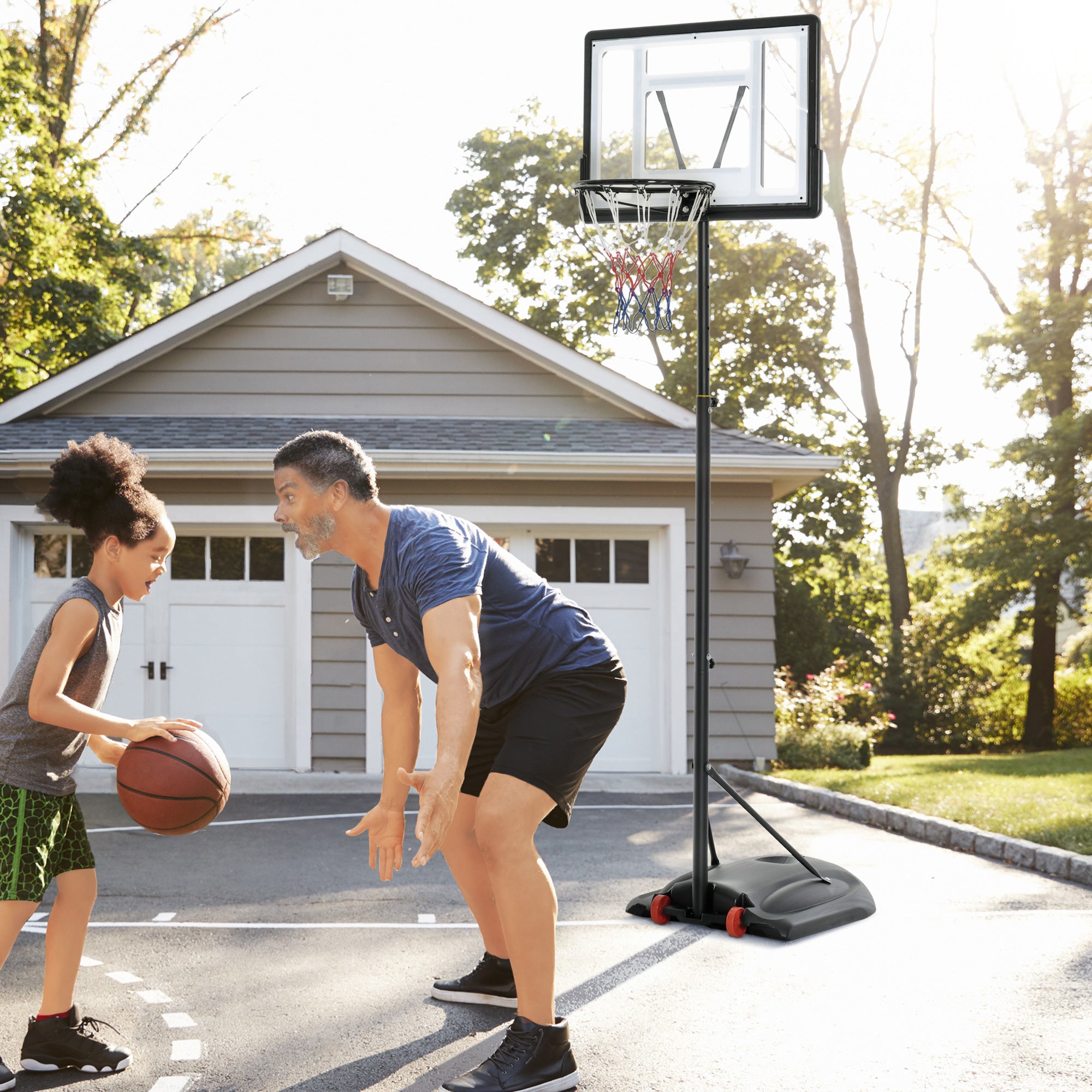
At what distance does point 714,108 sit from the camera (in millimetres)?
6086

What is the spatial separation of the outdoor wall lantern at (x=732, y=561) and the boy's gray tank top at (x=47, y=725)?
27.3 feet

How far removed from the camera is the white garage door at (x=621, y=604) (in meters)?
11.1

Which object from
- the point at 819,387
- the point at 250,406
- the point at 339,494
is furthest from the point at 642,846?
the point at 819,387

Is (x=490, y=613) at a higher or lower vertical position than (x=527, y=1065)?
higher

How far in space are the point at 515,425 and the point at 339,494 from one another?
888cm

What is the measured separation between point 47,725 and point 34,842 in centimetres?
33

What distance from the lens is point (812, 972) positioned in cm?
442

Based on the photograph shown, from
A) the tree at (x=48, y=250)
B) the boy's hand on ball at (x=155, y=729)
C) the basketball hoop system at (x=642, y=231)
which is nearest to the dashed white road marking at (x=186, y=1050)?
the boy's hand on ball at (x=155, y=729)

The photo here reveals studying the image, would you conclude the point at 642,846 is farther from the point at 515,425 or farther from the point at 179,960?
the point at 515,425

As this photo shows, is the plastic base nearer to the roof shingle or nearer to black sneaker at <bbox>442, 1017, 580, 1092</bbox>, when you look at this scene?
black sneaker at <bbox>442, 1017, 580, 1092</bbox>

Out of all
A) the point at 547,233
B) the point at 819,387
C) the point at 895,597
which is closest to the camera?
the point at 895,597

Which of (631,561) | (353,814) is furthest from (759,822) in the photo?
(631,561)

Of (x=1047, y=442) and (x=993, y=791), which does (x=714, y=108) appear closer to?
(x=993, y=791)

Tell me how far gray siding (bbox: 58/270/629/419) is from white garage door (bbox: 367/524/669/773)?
1607 millimetres
